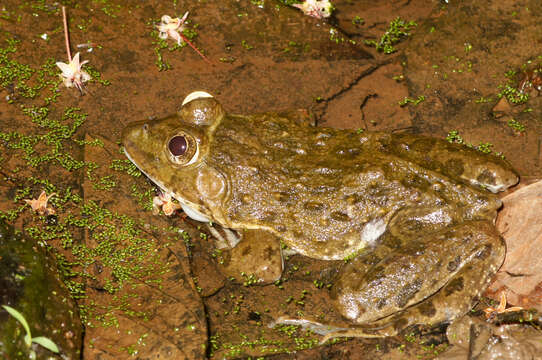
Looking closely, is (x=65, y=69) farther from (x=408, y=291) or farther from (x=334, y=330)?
(x=408, y=291)

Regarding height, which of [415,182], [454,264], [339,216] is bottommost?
[454,264]

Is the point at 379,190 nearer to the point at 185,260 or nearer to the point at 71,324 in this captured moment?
the point at 185,260

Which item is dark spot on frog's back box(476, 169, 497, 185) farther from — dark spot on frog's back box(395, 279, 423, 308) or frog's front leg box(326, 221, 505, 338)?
dark spot on frog's back box(395, 279, 423, 308)

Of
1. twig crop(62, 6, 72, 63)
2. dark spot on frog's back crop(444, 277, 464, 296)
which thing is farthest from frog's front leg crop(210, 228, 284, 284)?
twig crop(62, 6, 72, 63)

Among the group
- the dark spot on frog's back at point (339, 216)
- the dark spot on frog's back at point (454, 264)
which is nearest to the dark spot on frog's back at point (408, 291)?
the dark spot on frog's back at point (454, 264)

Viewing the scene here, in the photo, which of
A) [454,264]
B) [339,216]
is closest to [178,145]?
[339,216]

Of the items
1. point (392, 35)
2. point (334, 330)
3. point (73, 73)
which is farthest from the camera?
point (392, 35)

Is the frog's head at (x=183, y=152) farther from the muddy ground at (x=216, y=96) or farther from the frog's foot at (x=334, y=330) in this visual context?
the frog's foot at (x=334, y=330)
